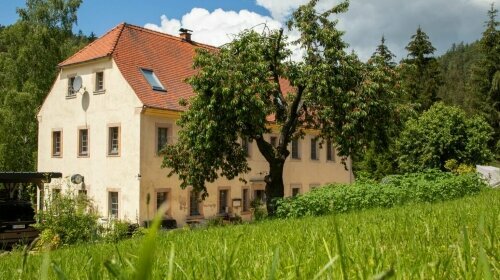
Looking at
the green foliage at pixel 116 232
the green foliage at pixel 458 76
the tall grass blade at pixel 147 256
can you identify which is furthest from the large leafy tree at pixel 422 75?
the tall grass blade at pixel 147 256

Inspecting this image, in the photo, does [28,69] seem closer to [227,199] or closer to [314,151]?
[227,199]

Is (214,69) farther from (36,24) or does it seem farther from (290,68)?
(36,24)

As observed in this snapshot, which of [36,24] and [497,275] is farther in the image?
[36,24]

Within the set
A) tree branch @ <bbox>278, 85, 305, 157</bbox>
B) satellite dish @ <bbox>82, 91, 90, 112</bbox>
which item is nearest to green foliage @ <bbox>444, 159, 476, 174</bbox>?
tree branch @ <bbox>278, 85, 305, 157</bbox>

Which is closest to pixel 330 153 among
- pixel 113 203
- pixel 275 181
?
pixel 113 203

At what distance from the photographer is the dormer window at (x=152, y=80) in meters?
30.3

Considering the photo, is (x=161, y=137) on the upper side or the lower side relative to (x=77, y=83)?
lower

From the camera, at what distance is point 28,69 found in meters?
38.2

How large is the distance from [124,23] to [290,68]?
14678 mm

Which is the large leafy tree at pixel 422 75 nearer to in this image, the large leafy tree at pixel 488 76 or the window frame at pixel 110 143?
the large leafy tree at pixel 488 76

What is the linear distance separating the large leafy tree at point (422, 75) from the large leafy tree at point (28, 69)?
3367cm

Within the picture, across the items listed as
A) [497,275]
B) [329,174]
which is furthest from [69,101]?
[497,275]

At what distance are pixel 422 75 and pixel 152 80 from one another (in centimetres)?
3695

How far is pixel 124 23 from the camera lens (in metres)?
33.2
